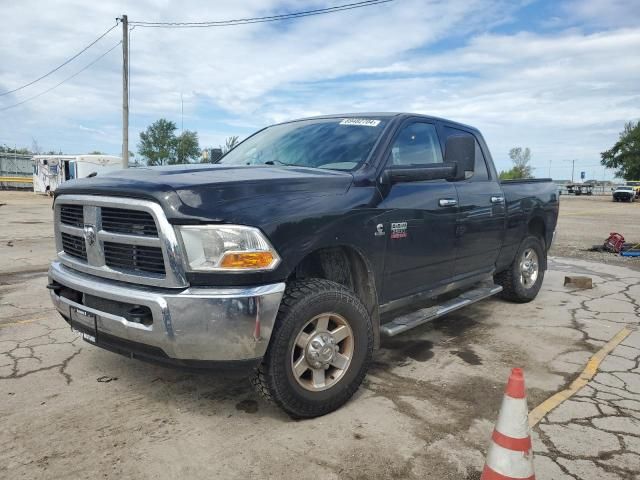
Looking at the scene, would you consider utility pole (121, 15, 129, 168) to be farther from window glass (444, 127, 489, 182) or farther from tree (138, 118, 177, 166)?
tree (138, 118, 177, 166)

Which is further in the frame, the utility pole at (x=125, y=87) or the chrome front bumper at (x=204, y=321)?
the utility pole at (x=125, y=87)

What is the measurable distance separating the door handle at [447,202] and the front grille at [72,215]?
2534 mm

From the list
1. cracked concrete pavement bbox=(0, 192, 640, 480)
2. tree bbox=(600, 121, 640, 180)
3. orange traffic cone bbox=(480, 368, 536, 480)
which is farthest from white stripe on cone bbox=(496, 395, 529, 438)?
tree bbox=(600, 121, 640, 180)

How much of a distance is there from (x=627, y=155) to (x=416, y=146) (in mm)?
81098

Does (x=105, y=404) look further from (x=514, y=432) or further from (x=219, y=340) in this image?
(x=514, y=432)

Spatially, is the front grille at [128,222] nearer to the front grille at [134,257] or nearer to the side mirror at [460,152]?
the front grille at [134,257]

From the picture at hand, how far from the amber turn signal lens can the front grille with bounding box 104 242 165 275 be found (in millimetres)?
357

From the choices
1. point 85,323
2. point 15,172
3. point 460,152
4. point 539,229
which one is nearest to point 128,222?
point 85,323

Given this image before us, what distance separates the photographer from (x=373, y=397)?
129 inches

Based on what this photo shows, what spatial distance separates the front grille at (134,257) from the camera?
265cm

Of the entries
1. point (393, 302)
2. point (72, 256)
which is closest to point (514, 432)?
point (393, 302)

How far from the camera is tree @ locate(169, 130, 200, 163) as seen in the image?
47562 millimetres

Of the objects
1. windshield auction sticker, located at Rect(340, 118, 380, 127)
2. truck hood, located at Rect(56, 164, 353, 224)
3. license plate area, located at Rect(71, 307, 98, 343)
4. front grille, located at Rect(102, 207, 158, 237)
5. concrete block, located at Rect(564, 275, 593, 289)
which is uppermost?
windshield auction sticker, located at Rect(340, 118, 380, 127)

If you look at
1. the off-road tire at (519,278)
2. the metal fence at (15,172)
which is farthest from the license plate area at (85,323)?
the metal fence at (15,172)
